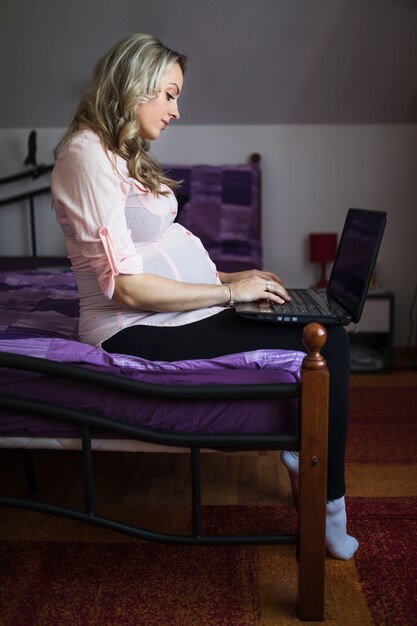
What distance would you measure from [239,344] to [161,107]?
542 millimetres

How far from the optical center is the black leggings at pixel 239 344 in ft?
4.93

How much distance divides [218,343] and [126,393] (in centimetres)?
23

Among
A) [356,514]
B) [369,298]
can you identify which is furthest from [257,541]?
[369,298]

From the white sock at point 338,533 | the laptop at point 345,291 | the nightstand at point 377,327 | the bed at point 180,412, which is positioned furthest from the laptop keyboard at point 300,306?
the nightstand at point 377,327

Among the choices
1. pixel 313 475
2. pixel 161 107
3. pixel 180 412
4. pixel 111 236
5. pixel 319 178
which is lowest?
pixel 313 475

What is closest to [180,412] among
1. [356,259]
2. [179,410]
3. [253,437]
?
[179,410]

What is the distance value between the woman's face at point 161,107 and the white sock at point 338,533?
89 cm

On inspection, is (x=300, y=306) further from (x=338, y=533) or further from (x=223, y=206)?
(x=223, y=206)

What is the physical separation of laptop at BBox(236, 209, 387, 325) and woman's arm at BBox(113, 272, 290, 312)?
3 cm

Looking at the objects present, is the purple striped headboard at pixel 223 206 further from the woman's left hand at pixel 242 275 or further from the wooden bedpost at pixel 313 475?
the wooden bedpost at pixel 313 475

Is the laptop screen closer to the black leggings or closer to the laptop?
the laptop

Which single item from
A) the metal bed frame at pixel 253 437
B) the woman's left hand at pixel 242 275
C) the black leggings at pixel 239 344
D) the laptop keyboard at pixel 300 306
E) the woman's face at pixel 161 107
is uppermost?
the woman's face at pixel 161 107

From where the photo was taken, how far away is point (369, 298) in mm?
3365

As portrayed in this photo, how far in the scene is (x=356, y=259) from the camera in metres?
1.72
